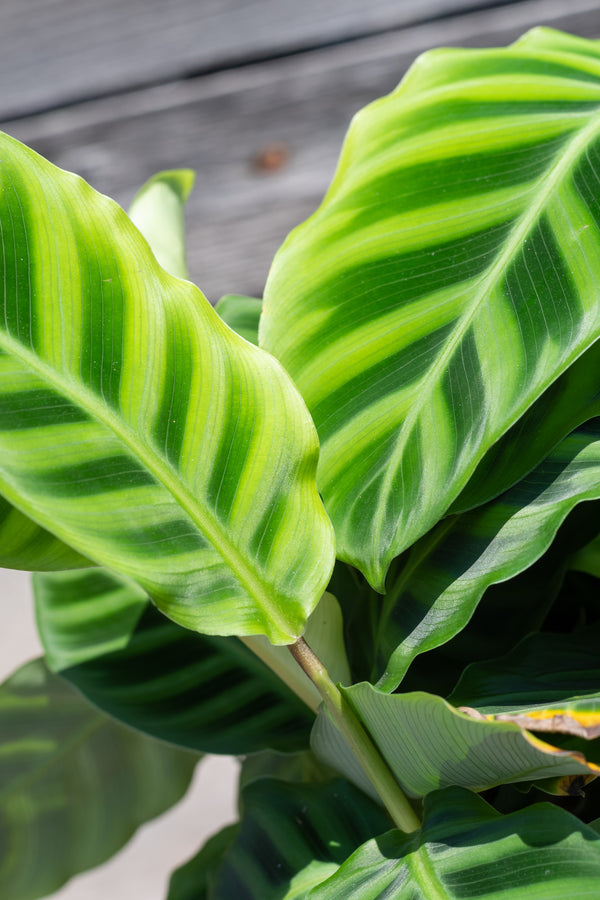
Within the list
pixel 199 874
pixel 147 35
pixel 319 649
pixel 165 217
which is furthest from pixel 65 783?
pixel 147 35

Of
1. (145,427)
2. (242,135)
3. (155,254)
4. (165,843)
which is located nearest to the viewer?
(145,427)

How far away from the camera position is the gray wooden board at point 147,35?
113 centimetres

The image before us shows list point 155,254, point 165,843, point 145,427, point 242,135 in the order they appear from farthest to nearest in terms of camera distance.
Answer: point 242,135
point 165,843
point 155,254
point 145,427

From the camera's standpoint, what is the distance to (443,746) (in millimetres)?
313

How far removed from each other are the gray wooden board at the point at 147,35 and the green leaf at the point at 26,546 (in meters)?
0.96

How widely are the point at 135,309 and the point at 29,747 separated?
12.8 inches

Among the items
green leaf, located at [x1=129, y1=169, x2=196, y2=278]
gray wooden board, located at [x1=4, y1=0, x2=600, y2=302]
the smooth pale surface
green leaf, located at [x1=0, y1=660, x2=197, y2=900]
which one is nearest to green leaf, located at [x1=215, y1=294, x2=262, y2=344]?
green leaf, located at [x1=129, y1=169, x2=196, y2=278]

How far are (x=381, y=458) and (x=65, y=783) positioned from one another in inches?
11.9

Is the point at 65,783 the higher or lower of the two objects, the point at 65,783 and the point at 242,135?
the lower

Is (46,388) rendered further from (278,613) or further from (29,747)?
(29,747)

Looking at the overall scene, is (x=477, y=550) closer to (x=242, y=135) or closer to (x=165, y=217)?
(x=165, y=217)

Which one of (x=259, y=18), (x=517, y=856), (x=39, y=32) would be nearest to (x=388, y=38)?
(x=259, y=18)

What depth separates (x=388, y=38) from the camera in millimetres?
1106

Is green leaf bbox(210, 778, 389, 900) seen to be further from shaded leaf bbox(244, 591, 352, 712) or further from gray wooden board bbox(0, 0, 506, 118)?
gray wooden board bbox(0, 0, 506, 118)
